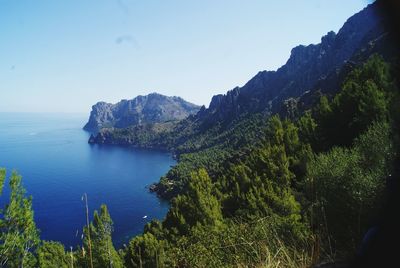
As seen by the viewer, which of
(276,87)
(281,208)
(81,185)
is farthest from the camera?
(276,87)

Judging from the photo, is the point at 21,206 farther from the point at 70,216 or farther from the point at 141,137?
the point at 141,137

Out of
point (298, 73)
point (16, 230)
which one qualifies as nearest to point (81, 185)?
point (16, 230)

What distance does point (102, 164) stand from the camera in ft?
409

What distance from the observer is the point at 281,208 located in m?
18.6

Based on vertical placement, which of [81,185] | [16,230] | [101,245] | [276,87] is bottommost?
[81,185]

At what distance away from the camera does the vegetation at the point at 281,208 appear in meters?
4.01

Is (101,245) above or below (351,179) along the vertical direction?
below

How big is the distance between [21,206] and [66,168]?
99361 millimetres

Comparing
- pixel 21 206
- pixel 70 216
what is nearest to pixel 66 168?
pixel 70 216

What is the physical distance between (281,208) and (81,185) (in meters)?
78.9

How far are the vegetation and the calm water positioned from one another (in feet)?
58.0

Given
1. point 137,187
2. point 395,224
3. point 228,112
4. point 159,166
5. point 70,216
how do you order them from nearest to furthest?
point 395,224 < point 70,216 < point 137,187 < point 159,166 < point 228,112

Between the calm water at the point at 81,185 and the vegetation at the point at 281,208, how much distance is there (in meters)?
17.7

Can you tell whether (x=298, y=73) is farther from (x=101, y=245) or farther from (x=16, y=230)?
(x=16, y=230)
